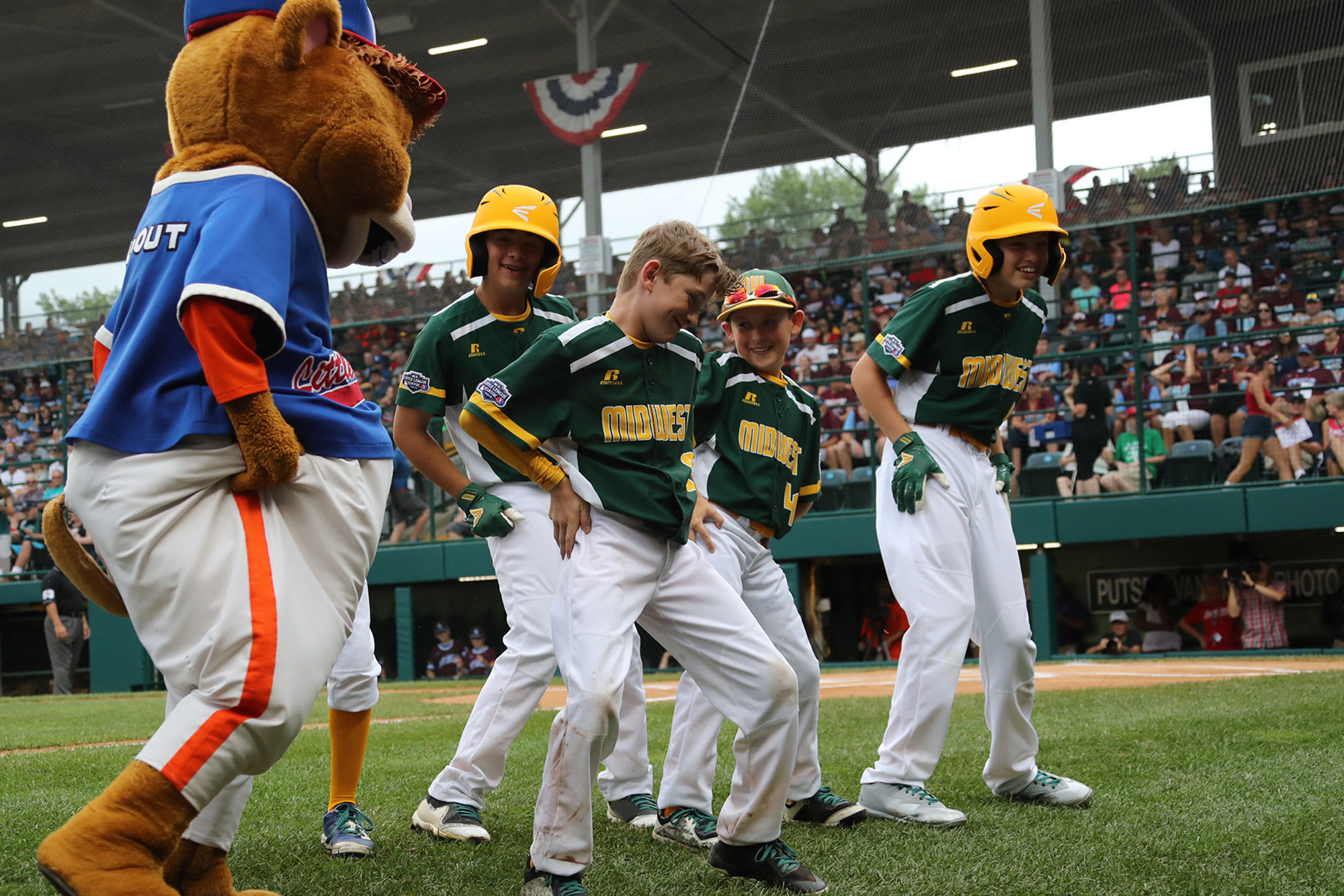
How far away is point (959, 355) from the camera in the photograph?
437 cm

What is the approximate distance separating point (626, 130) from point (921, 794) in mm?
16814

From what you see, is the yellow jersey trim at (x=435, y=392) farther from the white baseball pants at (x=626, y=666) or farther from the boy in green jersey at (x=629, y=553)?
the white baseball pants at (x=626, y=666)

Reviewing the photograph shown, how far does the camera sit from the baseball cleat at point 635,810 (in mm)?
4094

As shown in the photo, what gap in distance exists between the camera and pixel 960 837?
3.58 m

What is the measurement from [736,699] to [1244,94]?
43.9ft

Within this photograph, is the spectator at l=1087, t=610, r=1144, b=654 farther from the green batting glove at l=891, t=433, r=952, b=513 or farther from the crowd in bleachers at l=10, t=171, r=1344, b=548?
the green batting glove at l=891, t=433, r=952, b=513

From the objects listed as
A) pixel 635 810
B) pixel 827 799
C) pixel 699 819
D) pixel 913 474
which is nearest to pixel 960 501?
pixel 913 474

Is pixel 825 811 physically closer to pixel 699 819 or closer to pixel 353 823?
pixel 699 819

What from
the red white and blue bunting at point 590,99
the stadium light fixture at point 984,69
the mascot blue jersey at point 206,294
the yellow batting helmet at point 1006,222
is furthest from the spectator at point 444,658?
the mascot blue jersey at point 206,294

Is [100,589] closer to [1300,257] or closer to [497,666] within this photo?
[497,666]

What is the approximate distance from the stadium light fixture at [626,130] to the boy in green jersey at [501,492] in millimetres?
15487

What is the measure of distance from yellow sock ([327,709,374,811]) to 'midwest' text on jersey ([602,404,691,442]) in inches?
51.8

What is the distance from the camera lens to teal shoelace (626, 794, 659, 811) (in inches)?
164

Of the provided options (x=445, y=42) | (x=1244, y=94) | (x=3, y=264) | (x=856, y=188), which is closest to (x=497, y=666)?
(x=1244, y=94)
